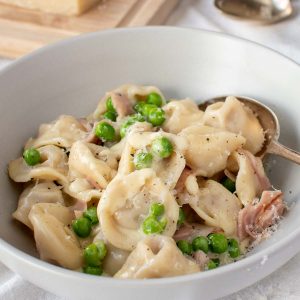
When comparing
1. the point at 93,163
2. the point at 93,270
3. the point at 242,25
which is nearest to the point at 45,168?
the point at 93,163

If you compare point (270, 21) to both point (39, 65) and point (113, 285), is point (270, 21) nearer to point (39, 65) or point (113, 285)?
point (39, 65)

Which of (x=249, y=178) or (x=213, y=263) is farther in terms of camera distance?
(x=249, y=178)

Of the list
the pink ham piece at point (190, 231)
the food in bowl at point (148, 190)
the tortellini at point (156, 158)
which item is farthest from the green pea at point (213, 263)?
the tortellini at point (156, 158)

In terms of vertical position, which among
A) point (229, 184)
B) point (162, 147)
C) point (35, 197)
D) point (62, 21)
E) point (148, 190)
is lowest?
point (62, 21)

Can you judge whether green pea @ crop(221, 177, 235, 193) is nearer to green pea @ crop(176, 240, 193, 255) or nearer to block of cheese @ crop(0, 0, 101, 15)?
green pea @ crop(176, 240, 193, 255)

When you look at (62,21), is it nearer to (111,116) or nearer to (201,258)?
(111,116)

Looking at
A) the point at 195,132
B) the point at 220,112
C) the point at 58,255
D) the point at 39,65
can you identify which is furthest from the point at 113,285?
the point at 39,65

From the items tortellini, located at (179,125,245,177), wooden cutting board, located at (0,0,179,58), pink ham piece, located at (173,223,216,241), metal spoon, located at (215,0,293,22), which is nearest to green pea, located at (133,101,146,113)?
tortellini, located at (179,125,245,177)
